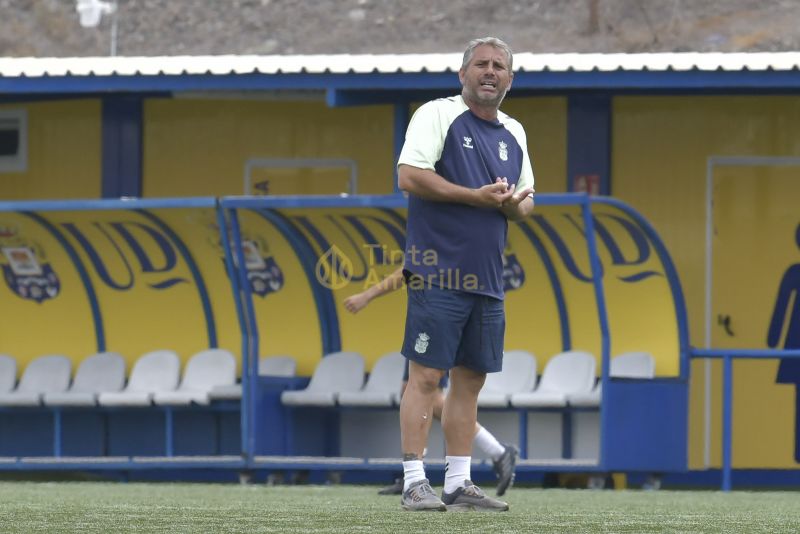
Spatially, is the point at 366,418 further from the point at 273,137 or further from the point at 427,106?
the point at 427,106

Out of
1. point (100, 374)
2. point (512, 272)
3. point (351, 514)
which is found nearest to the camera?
point (351, 514)

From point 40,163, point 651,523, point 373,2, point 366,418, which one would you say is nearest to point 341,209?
point 366,418

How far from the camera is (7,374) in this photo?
14.8 meters

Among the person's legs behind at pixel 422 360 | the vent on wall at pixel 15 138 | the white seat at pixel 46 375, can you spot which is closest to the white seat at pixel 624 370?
the white seat at pixel 46 375

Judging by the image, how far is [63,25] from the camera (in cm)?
4228

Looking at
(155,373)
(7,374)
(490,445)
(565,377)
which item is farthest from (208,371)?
(490,445)

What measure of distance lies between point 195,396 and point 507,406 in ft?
6.84

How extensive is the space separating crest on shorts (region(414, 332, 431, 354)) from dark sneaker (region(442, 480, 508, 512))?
1.88 ft

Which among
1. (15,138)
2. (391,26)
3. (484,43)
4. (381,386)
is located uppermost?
(391,26)

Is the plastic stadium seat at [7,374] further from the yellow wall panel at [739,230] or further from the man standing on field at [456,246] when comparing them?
the man standing on field at [456,246]

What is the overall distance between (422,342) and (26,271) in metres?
7.52

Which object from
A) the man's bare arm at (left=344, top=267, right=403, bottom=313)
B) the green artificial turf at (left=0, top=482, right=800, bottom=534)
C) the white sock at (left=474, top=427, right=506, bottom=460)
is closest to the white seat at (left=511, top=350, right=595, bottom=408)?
the green artificial turf at (left=0, top=482, right=800, bottom=534)

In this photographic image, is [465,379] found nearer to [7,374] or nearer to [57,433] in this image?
[57,433]

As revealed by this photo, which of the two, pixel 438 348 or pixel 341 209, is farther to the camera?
pixel 341 209
